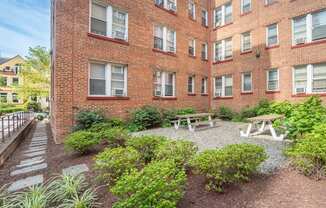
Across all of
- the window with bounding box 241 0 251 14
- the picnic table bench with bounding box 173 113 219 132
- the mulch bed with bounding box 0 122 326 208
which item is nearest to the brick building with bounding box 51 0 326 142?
the window with bounding box 241 0 251 14

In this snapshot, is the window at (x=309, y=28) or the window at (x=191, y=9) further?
the window at (x=191, y=9)

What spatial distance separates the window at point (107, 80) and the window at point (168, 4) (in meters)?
5.08

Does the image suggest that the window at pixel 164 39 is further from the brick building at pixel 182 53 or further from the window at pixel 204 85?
the window at pixel 204 85

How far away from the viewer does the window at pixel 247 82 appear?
14766mm

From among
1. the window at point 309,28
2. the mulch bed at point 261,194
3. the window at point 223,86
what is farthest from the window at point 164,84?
the mulch bed at point 261,194

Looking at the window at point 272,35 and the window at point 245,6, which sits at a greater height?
the window at point 245,6

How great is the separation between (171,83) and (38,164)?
31.5ft

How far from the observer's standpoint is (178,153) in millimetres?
4098

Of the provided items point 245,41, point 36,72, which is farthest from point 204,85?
point 36,72

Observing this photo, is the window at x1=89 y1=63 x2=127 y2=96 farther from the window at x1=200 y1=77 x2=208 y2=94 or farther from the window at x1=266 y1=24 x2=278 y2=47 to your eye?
the window at x1=266 y1=24 x2=278 y2=47

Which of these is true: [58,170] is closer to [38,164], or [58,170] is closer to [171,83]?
[38,164]

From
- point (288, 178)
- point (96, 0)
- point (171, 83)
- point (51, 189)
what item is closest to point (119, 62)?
point (96, 0)

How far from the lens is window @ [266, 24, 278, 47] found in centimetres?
1338

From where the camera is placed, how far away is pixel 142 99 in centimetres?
1167
